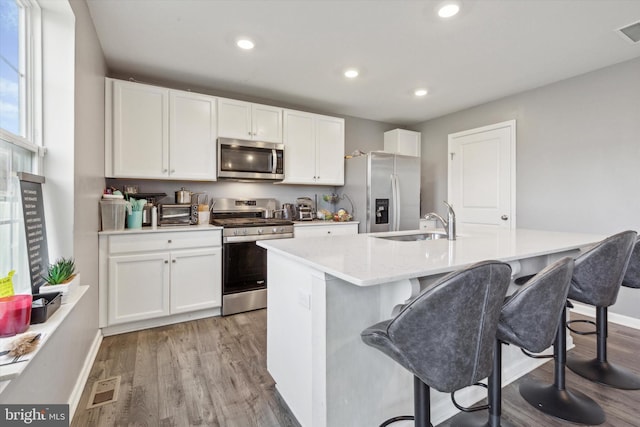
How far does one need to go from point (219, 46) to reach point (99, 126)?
1198mm

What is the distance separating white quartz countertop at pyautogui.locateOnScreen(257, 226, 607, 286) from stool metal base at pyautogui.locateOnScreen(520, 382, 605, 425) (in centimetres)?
84

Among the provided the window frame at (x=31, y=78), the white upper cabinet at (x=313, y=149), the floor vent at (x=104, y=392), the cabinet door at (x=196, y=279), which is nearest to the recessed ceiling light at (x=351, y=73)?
the white upper cabinet at (x=313, y=149)

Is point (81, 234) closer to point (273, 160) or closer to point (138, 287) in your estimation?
point (138, 287)

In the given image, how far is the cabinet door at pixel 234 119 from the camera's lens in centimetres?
323

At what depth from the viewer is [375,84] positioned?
11.1 ft

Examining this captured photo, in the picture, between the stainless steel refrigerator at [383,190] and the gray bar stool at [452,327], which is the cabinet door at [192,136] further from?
the gray bar stool at [452,327]

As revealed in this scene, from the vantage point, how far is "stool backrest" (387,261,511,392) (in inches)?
36.6

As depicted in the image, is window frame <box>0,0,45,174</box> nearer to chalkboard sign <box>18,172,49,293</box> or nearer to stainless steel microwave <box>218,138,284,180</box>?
chalkboard sign <box>18,172,49,293</box>

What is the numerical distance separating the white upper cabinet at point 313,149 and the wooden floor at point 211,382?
1.96 meters

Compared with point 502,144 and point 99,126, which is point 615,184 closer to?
point 502,144

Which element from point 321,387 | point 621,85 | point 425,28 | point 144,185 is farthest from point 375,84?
point 321,387

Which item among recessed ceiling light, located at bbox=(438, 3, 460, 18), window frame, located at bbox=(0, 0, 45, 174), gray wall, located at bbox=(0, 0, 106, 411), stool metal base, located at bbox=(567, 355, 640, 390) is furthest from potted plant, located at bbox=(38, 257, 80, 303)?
stool metal base, located at bbox=(567, 355, 640, 390)

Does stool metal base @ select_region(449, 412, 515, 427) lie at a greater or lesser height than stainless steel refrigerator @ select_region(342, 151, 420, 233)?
lesser

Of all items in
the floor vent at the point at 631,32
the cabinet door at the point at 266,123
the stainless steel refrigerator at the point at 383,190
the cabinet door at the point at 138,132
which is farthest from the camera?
the stainless steel refrigerator at the point at 383,190
